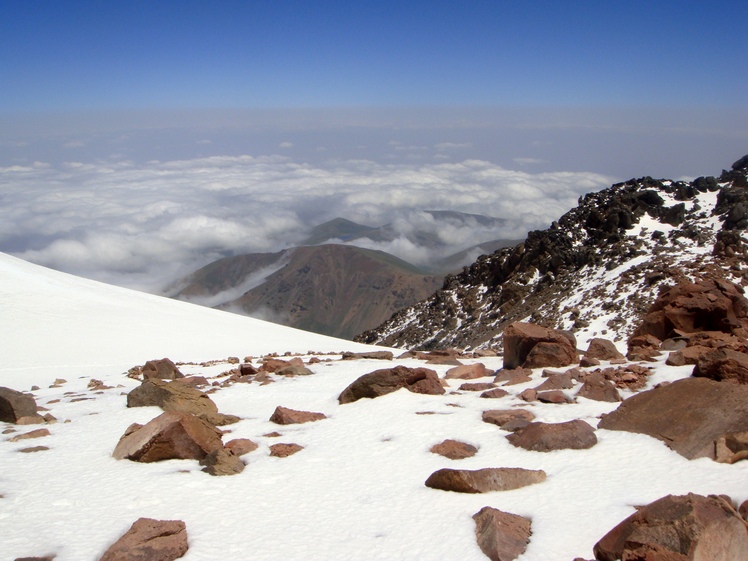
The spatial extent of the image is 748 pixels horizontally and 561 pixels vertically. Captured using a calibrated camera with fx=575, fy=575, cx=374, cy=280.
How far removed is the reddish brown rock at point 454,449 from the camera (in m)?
7.70

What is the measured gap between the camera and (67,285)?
2633cm

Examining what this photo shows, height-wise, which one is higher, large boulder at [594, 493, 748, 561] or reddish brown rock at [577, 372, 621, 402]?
large boulder at [594, 493, 748, 561]

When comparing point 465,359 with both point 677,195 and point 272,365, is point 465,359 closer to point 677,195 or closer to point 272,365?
point 272,365

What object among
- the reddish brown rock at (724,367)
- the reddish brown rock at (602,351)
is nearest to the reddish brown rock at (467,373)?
the reddish brown rock at (602,351)

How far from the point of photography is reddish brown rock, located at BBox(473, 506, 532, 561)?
16.9 ft

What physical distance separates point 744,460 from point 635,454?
1142mm

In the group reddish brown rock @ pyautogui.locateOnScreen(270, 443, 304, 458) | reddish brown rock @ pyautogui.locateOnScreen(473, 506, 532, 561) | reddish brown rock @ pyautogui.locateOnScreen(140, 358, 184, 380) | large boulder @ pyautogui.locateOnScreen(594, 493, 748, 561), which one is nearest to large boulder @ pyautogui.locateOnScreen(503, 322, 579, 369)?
reddish brown rock @ pyautogui.locateOnScreen(270, 443, 304, 458)

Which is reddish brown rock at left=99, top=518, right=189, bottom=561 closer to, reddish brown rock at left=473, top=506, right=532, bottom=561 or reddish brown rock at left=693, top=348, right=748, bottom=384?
reddish brown rock at left=473, top=506, right=532, bottom=561

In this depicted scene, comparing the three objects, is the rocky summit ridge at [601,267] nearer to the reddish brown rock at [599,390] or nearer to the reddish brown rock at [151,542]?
the reddish brown rock at [599,390]

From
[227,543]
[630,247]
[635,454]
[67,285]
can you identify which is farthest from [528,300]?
[227,543]

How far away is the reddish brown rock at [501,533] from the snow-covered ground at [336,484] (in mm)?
92

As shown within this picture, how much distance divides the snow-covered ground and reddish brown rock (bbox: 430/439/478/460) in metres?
0.13

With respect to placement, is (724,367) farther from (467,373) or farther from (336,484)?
(336,484)

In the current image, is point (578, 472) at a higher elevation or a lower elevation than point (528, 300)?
higher
